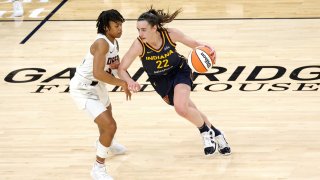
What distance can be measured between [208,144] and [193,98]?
1857 mm

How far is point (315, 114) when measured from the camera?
9.34 m

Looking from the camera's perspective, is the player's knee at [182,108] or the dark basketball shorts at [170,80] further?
the dark basketball shorts at [170,80]

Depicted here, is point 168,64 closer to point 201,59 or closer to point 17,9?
point 201,59

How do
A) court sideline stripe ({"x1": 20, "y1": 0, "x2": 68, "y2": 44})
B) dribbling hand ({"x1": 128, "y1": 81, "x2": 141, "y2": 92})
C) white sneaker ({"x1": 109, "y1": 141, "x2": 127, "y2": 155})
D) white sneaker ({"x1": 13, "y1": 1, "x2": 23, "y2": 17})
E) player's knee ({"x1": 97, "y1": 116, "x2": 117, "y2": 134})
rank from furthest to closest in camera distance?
white sneaker ({"x1": 13, "y1": 1, "x2": 23, "y2": 17}), court sideline stripe ({"x1": 20, "y1": 0, "x2": 68, "y2": 44}), white sneaker ({"x1": 109, "y1": 141, "x2": 127, "y2": 155}), player's knee ({"x1": 97, "y1": 116, "x2": 117, "y2": 134}), dribbling hand ({"x1": 128, "y1": 81, "x2": 141, "y2": 92})

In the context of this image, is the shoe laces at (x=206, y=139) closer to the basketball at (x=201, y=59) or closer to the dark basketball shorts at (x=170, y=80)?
the dark basketball shorts at (x=170, y=80)

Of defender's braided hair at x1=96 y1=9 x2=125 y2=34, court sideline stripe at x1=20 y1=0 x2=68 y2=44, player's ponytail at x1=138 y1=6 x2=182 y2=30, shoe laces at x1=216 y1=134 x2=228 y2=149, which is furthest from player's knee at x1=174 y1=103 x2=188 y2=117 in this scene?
court sideline stripe at x1=20 y1=0 x2=68 y2=44

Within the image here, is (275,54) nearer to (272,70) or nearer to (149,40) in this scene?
(272,70)

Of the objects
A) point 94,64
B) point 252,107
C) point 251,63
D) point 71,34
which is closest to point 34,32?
point 71,34

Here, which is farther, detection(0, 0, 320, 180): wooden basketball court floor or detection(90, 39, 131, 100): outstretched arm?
detection(0, 0, 320, 180): wooden basketball court floor

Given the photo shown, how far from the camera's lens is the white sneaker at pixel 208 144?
8312 mm

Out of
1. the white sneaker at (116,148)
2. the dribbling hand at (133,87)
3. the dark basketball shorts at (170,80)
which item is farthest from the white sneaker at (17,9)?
the dribbling hand at (133,87)

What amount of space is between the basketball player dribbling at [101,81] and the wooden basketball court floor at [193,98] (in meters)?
0.38

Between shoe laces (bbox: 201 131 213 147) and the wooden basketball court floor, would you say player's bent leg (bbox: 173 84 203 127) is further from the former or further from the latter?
the wooden basketball court floor

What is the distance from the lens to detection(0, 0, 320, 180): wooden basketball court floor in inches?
323
